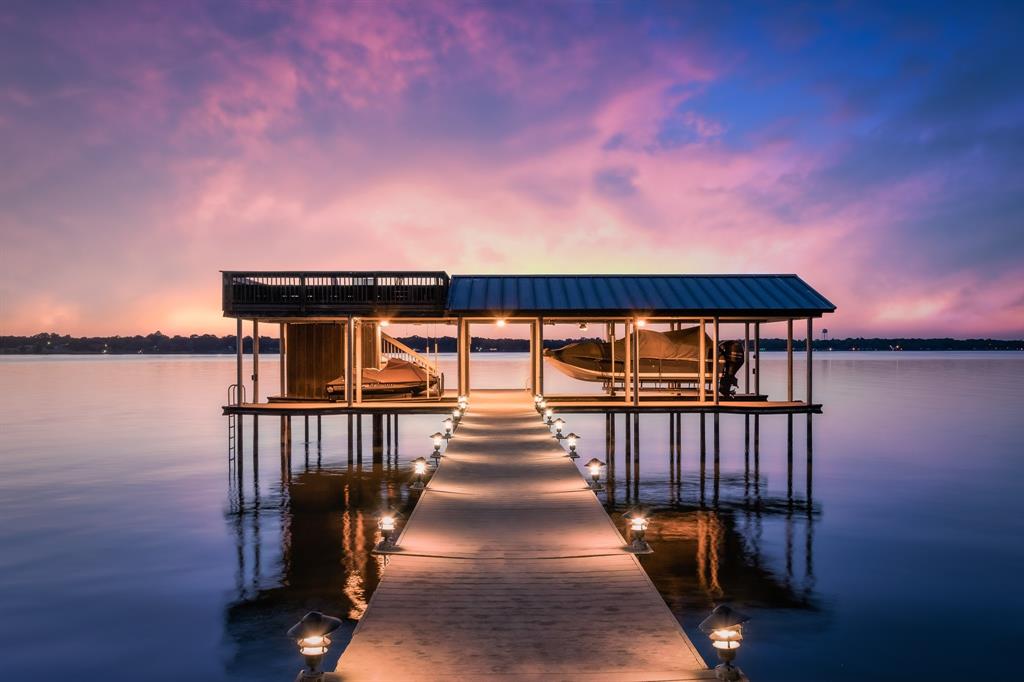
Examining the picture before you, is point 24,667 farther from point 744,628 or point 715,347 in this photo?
point 715,347

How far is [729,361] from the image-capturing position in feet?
86.8

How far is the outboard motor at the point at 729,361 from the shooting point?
2634 cm

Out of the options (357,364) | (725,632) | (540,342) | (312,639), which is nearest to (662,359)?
(540,342)

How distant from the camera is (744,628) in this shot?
13742mm

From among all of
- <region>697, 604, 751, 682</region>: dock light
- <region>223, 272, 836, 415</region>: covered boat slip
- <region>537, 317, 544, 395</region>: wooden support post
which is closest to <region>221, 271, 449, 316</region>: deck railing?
<region>223, 272, 836, 415</region>: covered boat slip

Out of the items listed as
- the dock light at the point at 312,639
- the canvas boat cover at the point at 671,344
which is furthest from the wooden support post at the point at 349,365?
the dock light at the point at 312,639

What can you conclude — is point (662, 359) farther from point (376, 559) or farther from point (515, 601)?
point (515, 601)

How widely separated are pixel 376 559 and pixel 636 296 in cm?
1309

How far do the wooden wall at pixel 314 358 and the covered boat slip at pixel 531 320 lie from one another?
0.04 m

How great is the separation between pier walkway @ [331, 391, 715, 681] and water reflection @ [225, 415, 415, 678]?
3.21 m

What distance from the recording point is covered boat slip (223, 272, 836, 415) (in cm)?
2492

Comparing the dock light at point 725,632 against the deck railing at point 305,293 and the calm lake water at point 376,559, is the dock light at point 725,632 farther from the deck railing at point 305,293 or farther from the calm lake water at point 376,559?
the deck railing at point 305,293

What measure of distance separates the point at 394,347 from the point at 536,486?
749 inches

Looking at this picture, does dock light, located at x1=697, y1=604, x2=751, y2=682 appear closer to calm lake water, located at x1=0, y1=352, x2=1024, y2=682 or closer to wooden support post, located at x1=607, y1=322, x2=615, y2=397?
calm lake water, located at x1=0, y1=352, x2=1024, y2=682
